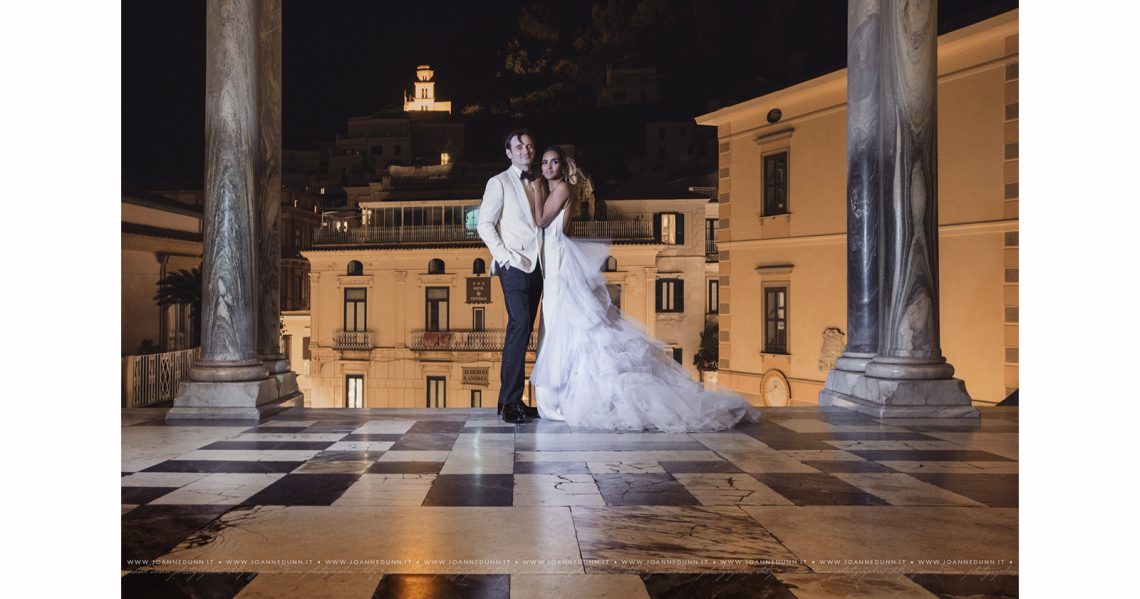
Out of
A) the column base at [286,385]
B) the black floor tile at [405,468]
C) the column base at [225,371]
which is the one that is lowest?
the black floor tile at [405,468]

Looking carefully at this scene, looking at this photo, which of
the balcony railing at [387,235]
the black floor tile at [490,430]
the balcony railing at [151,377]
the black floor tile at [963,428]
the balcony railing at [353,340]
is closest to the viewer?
the black floor tile at [490,430]

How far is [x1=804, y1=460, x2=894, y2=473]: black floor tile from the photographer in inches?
157

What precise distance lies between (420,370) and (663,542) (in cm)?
2965

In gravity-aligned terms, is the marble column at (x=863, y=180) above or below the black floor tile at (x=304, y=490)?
above

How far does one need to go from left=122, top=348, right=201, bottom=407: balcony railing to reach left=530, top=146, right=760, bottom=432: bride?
757 cm

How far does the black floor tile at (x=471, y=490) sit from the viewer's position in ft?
10.7

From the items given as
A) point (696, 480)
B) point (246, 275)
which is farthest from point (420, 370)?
point (696, 480)

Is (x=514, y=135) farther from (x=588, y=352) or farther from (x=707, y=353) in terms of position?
(x=707, y=353)

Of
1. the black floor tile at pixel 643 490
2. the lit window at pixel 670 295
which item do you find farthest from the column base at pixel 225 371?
the lit window at pixel 670 295

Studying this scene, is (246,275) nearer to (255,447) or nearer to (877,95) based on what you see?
(255,447)

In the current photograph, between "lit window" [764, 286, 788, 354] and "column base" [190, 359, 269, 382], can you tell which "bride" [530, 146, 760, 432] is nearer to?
"column base" [190, 359, 269, 382]

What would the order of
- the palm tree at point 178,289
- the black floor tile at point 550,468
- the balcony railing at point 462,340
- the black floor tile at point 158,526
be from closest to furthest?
the black floor tile at point 158,526
the black floor tile at point 550,468
the palm tree at point 178,289
the balcony railing at point 462,340

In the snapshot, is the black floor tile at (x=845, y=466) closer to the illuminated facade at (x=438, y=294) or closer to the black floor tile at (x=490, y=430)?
the black floor tile at (x=490, y=430)

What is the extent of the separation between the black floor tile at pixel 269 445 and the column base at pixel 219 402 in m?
1.11
